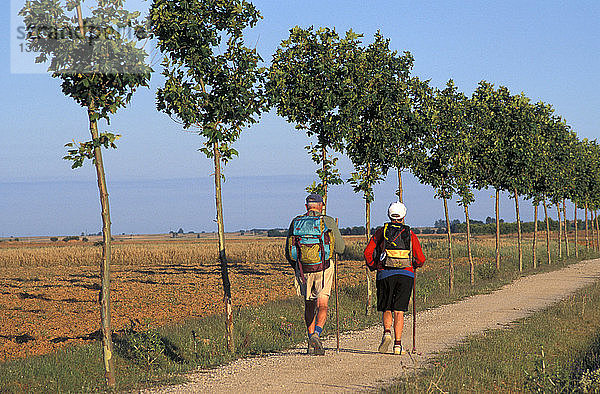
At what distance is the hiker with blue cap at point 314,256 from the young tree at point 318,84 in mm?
5572

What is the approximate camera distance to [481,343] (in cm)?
1161

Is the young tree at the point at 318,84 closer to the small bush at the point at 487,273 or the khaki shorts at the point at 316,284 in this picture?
the khaki shorts at the point at 316,284

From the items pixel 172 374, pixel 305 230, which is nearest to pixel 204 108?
pixel 305 230

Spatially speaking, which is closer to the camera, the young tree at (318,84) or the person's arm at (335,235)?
the person's arm at (335,235)

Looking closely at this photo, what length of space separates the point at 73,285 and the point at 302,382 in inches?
1082

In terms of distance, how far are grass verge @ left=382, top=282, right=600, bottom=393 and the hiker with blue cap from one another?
197 centimetres

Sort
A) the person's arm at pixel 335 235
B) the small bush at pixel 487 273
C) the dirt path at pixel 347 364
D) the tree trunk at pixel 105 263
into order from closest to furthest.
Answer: the dirt path at pixel 347 364, the tree trunk at pixel 105 263, the person's arm at pixel 335 235, the small bush at pixel 487 273

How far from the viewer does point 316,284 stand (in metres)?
10.9

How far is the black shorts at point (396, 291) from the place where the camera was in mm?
10719

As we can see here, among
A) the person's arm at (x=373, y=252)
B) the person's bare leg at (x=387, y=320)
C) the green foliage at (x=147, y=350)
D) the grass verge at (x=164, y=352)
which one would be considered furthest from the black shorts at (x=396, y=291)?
the green foliage at (x=147, y=350)

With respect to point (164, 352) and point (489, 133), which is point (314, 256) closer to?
point (164, 352)

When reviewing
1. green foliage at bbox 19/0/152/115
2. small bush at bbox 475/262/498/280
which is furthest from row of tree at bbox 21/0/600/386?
small bush at bbox 475/262/498/280

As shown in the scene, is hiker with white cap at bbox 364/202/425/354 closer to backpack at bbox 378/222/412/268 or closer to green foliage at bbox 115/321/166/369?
backpack at bbox 378/222/412/268

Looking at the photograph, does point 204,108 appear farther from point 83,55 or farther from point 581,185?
point 581,185
